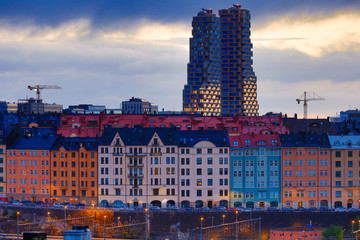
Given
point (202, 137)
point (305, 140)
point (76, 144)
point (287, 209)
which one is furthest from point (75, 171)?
point (305, 140)

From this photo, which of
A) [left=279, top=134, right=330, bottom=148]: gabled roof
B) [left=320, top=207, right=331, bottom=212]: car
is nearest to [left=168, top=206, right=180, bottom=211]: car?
[left=279, top=134, right=330, bottom=148]: gabled roof

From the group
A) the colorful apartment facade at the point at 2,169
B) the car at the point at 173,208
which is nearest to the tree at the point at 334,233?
the car at the point at 173,208

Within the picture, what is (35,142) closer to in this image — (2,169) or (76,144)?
(2,169)

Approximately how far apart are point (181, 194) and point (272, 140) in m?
14.8

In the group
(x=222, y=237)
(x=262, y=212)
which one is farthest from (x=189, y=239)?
(x=262, y=212)

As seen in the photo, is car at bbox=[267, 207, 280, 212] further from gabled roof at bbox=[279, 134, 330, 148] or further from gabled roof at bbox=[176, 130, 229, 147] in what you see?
gabled roof at bbox=[176, 130, 229, 147]

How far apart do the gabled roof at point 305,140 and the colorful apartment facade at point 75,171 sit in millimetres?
26588

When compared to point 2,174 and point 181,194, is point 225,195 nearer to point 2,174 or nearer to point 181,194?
point 181,194

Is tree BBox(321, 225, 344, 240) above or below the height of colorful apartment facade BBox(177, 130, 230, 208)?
below

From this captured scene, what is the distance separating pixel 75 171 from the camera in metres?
127

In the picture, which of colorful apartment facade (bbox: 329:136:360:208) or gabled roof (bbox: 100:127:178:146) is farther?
colorful apartment facade (bbox: 329:136:360:208)

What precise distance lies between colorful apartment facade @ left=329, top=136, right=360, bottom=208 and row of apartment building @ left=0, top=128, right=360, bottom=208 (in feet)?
0.45

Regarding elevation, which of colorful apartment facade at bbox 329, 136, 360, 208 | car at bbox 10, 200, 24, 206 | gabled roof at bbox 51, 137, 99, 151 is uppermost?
gabled roof at bbox 51, 137, 99, 151

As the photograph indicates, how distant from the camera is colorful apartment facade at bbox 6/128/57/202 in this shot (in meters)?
129
